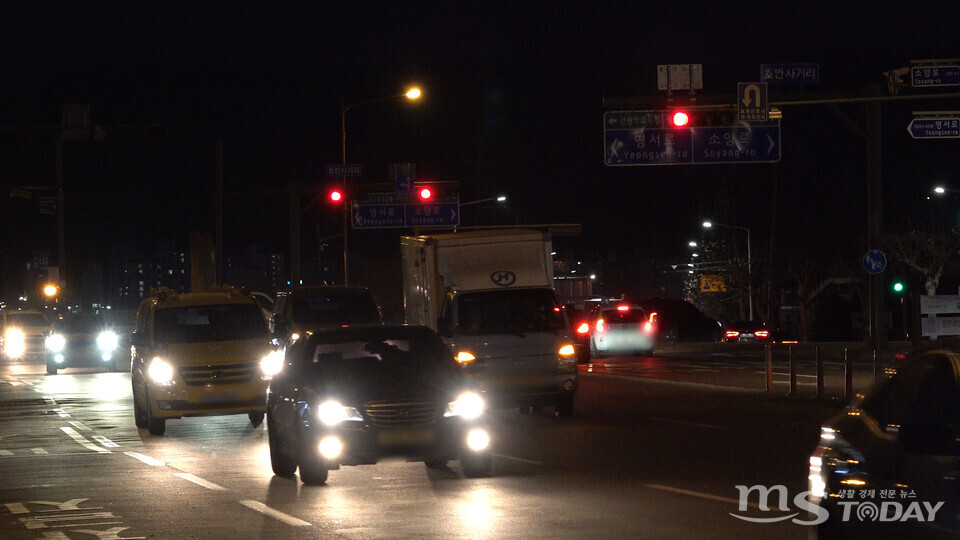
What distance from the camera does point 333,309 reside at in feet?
84.3

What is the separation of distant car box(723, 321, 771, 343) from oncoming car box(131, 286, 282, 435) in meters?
40.5

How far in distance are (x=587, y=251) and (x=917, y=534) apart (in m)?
78.2

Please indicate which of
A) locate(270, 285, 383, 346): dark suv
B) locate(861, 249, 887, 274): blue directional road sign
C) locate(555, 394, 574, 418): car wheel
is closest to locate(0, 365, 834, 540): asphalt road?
locate(555, 394, 574, 418): car wheel

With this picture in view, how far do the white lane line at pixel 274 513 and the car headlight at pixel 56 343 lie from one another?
90.0 ft

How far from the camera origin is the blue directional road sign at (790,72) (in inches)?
1109

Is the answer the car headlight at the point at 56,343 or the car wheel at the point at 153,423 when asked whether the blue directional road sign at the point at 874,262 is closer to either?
the car wheel at the point at 153,423

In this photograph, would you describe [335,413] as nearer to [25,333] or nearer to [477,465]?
[477,465]

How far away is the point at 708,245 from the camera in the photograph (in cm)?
8725

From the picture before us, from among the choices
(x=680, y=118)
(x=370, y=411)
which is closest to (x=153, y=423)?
(x=370, y=411)

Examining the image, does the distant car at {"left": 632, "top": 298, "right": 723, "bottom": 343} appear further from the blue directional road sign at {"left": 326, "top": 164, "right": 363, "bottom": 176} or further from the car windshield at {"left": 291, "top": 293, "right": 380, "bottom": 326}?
the car windshield at {"left": 291, "top": 293, "right": 380, "bottom": 326}

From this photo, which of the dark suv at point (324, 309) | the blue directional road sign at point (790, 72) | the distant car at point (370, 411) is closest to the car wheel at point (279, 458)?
the distant car at point (370, 411)

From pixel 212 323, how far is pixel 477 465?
8692mm

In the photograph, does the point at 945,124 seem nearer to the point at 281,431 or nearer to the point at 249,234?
the point at 281,431

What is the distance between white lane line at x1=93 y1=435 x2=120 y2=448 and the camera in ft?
60.4
